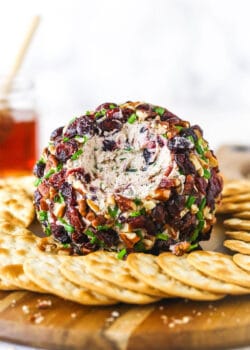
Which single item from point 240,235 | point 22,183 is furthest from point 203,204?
point 22,183

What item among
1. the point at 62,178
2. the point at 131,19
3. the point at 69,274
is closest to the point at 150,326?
the point at 69,274

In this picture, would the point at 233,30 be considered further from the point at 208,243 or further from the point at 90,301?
the point at 90,301

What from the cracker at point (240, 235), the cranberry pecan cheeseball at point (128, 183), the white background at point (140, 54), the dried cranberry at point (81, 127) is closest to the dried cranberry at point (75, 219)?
the cranberry pecan cheeseball at point (128, 183)

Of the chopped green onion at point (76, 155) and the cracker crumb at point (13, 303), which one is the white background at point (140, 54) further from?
the cracker crumb at point (13, 303)

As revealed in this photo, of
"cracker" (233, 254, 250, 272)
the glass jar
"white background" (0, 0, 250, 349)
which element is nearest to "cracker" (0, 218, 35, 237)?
"cracker" (233, 254, 250, 272)

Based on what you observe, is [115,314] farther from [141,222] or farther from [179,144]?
[179,144]

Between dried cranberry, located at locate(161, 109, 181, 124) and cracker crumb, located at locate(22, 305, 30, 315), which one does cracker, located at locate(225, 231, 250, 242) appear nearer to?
dried cranberry, located at locate(161, 109, 181, 124)
